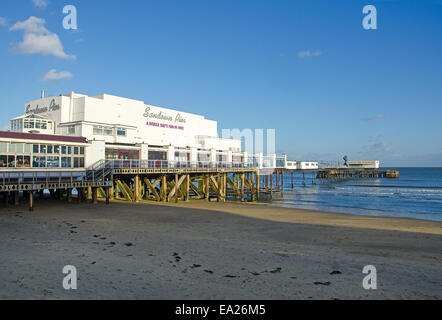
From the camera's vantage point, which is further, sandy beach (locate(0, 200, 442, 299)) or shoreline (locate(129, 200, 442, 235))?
shoreline (locate(129, 200, 442, 235))

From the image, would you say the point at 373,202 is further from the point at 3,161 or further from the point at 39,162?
the point at 3,161

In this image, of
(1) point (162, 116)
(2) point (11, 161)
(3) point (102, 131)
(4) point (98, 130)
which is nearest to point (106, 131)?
→ (3) point (102, 131)

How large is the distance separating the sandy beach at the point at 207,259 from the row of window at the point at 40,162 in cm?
411

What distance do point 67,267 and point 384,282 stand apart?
31.7ft

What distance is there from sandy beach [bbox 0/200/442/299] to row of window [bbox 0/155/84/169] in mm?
4110

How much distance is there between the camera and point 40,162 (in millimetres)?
23516

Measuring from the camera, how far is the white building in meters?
28.8

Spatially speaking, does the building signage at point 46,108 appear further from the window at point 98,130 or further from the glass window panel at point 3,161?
the glass window panel at point 3,161

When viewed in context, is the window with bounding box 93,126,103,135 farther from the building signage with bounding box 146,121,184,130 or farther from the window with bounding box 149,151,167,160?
the building signage with bounding box 146,121,184,130

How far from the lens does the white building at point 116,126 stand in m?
28.8

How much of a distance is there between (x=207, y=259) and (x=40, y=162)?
18.3 meters

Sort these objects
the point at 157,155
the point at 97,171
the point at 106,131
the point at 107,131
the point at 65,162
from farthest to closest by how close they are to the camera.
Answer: the point at 157,155 < the point at 107,131 < the point at 106,131 < the point at 97,171 < the point at 65,162

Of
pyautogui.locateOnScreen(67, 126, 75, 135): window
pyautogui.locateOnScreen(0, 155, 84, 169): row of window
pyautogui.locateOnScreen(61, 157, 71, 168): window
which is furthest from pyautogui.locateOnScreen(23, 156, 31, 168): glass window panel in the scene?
pyautogui.locateOnScreen(67, 126, 75, 135): window

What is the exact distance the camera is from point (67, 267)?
31.7 feet
